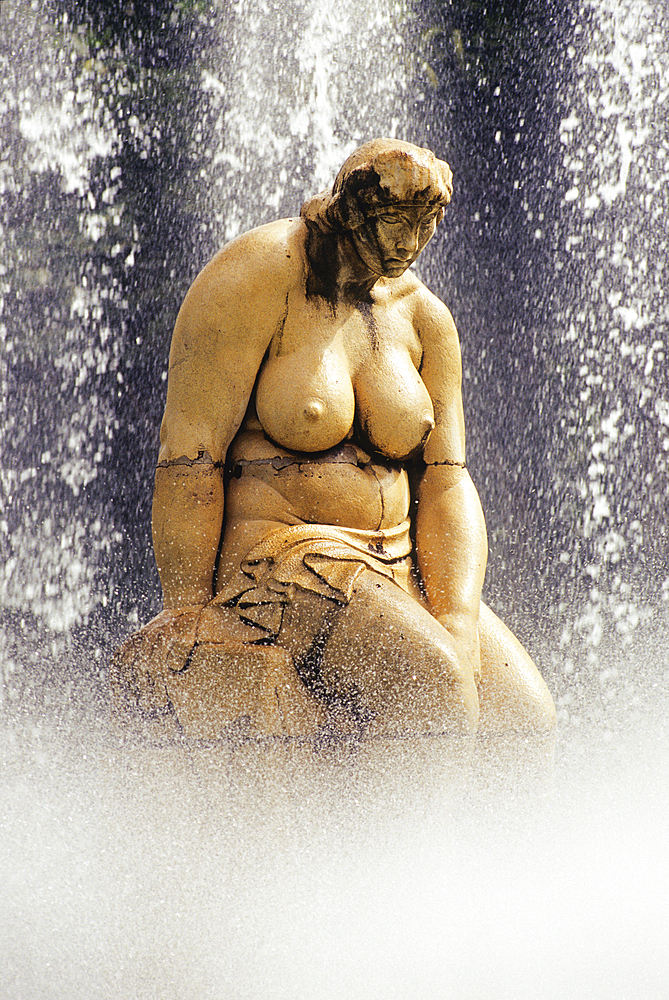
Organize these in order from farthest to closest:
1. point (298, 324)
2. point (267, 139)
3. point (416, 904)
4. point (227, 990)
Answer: point (267, 139), point (298, 324), point (416, 904), point (227, 990)

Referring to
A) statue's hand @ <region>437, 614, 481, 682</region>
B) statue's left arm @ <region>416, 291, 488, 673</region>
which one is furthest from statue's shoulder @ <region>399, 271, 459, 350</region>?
statue's hand @ <region>437, 614, 481, 682</region>

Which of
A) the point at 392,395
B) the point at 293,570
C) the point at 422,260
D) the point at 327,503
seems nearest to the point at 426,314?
the point at 392,395

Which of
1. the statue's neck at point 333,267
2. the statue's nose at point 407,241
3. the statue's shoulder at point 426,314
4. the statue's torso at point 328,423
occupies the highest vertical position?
the statue's nose at point 407,241

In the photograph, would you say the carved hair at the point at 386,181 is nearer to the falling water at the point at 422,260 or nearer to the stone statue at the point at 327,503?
the stone statue at the point at 327,503

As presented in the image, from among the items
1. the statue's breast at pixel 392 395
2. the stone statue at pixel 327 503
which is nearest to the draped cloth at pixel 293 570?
the stone statue at pixel 327 503

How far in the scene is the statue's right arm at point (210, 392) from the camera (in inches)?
90.3

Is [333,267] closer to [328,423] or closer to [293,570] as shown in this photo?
[328,423]

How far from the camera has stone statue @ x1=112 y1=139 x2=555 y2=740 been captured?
217 cm

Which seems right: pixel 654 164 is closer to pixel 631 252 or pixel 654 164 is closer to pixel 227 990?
pixel 631 252

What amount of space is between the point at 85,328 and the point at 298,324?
8.09 feet

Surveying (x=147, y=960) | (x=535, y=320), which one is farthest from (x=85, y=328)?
(x=147, y=960)

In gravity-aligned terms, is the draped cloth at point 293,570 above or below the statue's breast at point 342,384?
below

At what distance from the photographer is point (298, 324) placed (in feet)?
7.61

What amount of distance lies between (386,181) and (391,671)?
1.00m
